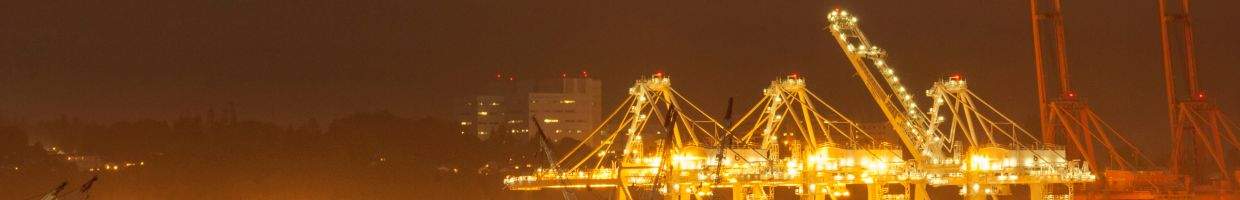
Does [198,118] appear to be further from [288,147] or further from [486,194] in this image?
[486,194]

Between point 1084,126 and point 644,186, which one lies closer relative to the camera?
point 644,186

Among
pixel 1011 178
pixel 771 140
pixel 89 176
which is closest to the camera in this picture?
pixel 1011 178

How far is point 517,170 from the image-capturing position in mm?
84062

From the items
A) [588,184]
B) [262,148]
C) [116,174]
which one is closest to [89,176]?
[116,174]

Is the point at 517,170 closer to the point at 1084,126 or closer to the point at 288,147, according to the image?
the point at 288,147

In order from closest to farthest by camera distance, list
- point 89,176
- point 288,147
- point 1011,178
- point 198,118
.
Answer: point 1011,178
point 89,176
point 288,147
point 198,118

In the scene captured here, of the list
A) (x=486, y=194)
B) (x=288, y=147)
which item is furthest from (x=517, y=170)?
(x=288, y=147)

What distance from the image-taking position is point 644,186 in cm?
5116

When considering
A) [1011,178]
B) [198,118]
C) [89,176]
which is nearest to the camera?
[1011,178]

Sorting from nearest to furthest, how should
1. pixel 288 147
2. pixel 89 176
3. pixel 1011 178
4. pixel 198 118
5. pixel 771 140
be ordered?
pixel 1011 178, pixel 771 140, pixel 89 176, pixel 288 147, pixel 198 118

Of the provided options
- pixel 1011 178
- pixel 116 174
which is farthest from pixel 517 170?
pixel 1011 178

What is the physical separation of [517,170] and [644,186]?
1320 inches

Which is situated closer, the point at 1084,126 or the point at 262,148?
the point at 1084,126

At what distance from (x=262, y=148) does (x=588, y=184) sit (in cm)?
2820
